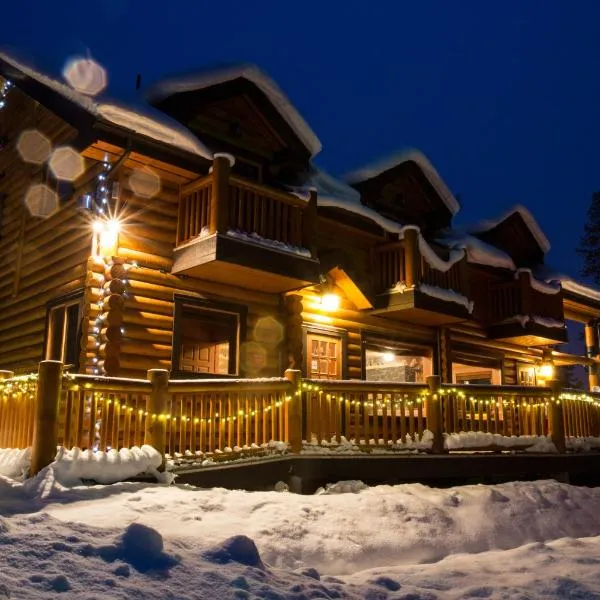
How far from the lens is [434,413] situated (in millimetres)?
10398

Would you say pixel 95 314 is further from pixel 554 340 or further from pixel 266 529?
pixel 554 340

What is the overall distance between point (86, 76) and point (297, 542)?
9.01 meters

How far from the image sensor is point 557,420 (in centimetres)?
1159

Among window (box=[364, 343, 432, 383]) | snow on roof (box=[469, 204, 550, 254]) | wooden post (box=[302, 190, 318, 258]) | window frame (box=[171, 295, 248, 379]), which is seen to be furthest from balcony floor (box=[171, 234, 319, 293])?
snow on roof (box=[469, 204, 550, 254])

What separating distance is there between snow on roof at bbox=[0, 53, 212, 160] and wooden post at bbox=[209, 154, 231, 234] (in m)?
0.46

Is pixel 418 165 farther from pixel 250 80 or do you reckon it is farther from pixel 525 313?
pixel 250 80

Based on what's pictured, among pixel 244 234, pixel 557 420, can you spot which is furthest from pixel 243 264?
pixel 557 420

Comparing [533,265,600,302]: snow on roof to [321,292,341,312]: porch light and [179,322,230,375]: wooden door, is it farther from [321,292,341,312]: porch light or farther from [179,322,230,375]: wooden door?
[179,322,230,375]: wooden door

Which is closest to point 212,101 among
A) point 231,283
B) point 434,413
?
Result: point 231,283

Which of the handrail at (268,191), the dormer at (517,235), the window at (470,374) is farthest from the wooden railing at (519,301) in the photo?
the handrail at (268,191)

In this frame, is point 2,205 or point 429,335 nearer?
point 2,205

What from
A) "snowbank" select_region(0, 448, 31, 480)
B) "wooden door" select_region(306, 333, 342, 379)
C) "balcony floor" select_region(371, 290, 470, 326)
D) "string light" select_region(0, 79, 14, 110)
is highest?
"string light" select_region(0, 79, 14, 110)

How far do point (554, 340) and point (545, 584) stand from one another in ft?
47.4

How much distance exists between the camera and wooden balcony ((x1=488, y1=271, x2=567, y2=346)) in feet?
59.5
